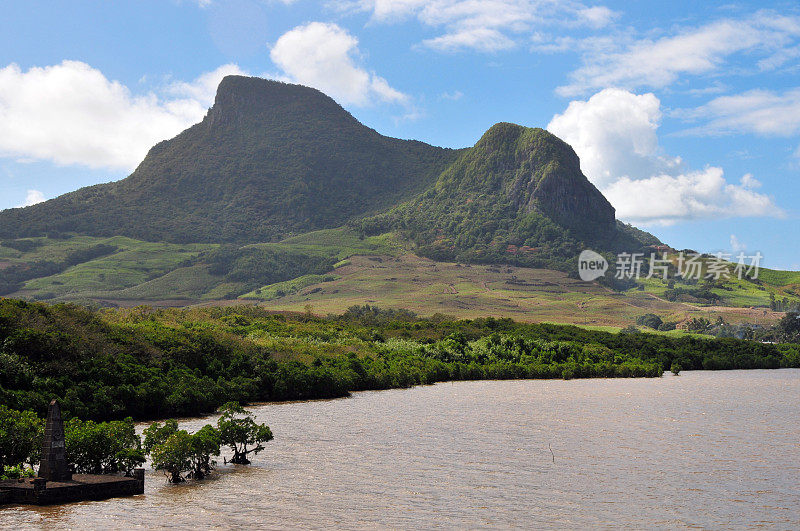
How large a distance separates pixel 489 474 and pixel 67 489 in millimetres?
17265

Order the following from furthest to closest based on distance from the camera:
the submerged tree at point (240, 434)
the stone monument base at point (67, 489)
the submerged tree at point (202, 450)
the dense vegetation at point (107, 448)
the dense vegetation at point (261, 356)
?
the dense vegetation at point (261, 356)
the submerged tree at point (240, 434)
the submerged tree at point (202, 450)
the dense vegetation at point (107, 448)
the stone monument base at point (67, 489)

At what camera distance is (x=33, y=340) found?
50594 millimetres

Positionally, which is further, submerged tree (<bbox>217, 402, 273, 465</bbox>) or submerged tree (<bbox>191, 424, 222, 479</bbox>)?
submerged tree (<bbox>217, 402, 273, 465</bbox>)

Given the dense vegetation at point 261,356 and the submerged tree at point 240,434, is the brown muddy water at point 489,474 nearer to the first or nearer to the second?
the submerged tree at point 240,434

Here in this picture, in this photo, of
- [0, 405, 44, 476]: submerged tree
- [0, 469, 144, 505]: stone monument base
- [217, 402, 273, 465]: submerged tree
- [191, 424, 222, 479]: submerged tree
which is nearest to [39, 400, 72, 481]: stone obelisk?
[0, 469, 144, 505]: stone monument base

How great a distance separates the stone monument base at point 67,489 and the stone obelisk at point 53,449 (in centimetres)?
30

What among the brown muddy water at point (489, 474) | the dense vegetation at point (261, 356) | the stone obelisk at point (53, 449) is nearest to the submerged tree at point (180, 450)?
the brown muddy water at point (489, 474)

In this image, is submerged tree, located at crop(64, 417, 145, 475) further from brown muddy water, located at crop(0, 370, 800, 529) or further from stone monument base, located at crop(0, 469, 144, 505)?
brown muddy water, located at crop(0, 370, 800, 529)

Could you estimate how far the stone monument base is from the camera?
2559 cm

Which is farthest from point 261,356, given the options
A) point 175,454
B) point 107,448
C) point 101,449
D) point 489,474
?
point 101,449

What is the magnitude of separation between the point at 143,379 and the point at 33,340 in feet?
24.2

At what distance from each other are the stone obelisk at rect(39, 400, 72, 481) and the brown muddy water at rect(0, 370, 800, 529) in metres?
1.29

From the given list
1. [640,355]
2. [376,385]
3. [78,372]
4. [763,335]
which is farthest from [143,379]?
[763,335]

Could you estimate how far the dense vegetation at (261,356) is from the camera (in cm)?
4972
